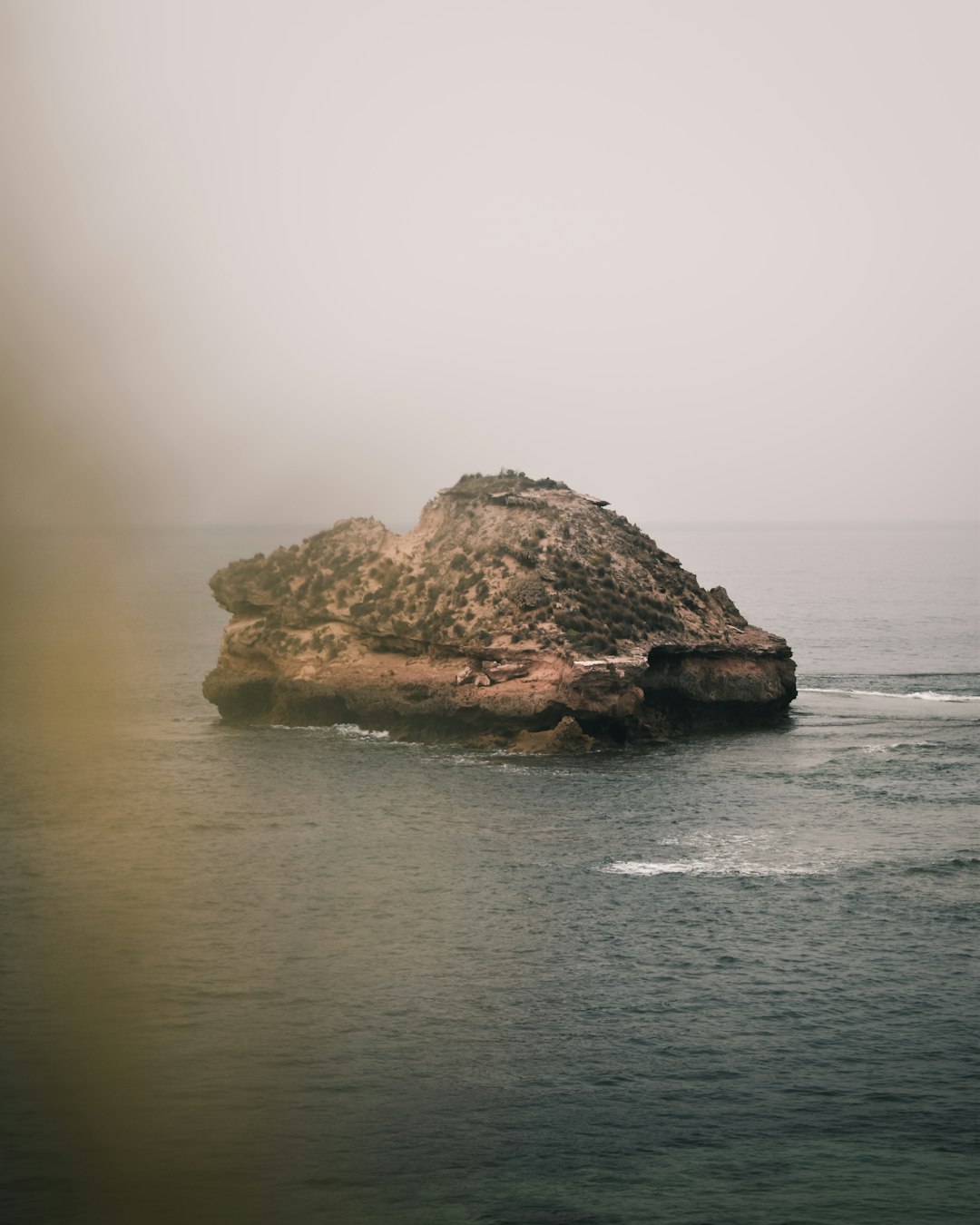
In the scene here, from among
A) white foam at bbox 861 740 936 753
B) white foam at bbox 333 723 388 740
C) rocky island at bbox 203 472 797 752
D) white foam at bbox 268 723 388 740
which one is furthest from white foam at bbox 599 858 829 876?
white foam at bbox 268 723 388 740

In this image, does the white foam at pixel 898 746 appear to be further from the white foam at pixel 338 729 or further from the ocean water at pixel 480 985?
the white foam at pixel 338 729

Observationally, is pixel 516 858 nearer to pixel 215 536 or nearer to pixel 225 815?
pixel 225 815

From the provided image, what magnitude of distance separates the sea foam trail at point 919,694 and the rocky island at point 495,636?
13.5 m

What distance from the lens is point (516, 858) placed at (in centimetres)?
5753

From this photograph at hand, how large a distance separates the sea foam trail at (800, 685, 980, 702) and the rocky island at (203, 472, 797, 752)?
1348 centimetres

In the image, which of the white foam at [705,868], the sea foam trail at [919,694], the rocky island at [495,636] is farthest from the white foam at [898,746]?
the white foam at [705,868]

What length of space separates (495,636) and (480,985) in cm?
4390

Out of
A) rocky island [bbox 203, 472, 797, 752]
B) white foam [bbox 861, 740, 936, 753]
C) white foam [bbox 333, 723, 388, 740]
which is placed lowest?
white foam [bbox 861, 740, 936, 753]

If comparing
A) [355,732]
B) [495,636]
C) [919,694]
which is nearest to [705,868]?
[495,636]

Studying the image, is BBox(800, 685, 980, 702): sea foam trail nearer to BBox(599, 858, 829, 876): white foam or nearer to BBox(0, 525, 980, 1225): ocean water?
BBox(0, 525, 980, 1225): ocean water

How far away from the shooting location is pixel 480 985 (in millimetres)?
42781

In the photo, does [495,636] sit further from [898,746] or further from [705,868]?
[705,868]

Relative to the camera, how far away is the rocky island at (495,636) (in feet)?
273

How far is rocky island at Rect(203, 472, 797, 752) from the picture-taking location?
273ft
